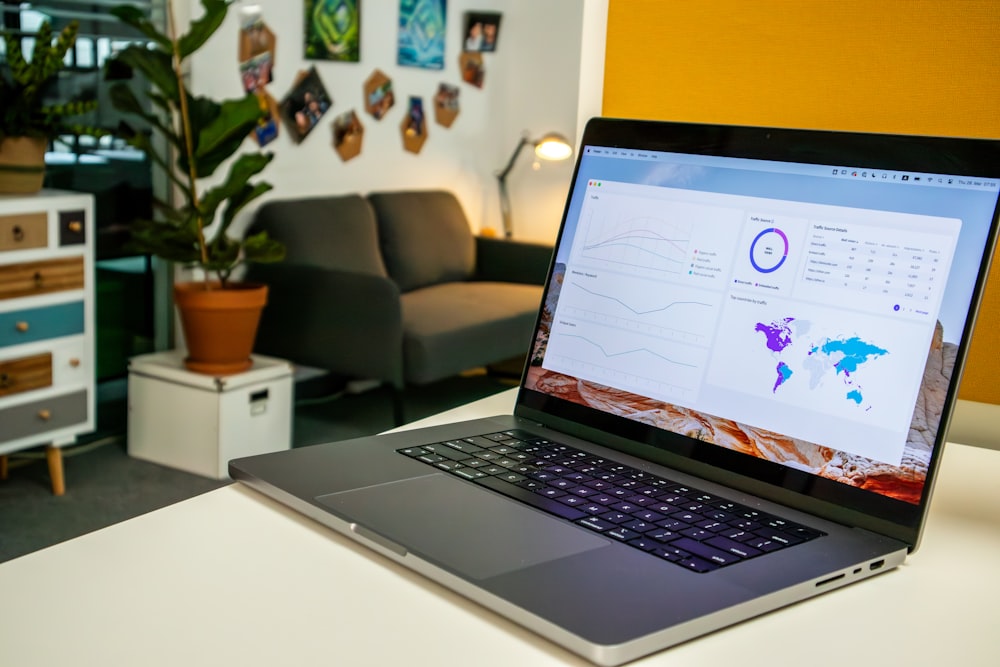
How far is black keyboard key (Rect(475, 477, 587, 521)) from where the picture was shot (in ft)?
2.69

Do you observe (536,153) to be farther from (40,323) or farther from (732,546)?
(732,546)

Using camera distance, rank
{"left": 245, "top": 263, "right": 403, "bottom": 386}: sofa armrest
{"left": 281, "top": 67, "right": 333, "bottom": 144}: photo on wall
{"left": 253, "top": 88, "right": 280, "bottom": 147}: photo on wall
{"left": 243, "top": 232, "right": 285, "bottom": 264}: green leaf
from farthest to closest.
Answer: {"left": 281, "top": 67, "right": 333, "bottom": 144}: photo on wall < {"left": 253, "top": 88, "right": 280, "bottom": 147}: photo on wall < {"left": 245, "top": 263, "right": 403, "bottom": 386}: sofa armrest < {"left": 243, "top": 232, "right": 285, "bottom": 264}: green leaf

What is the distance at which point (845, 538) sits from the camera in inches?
31.5

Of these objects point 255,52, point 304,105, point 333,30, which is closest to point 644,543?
point 255,52

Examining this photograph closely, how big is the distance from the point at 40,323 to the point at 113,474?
0.61 metres

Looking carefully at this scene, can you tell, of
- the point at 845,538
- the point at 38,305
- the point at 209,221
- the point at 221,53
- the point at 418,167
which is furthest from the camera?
the point at 418,167

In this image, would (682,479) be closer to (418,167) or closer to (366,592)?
(366,592)

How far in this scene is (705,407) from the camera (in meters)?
0.93

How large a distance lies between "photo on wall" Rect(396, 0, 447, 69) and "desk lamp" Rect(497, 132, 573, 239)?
0.57 metres

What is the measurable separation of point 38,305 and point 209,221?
57cm

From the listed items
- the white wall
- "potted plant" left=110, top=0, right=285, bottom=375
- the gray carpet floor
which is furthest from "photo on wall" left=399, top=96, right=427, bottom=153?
"potted plant" left=110, top=0, right=285, bottom=375

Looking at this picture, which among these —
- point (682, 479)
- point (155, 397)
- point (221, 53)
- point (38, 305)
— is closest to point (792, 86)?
point (682, 479)

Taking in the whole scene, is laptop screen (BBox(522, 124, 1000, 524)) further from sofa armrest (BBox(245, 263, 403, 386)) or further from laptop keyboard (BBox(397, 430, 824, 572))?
sofa armrest (BBox(245, 263, 403, 386))

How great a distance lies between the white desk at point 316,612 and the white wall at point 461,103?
315cm
